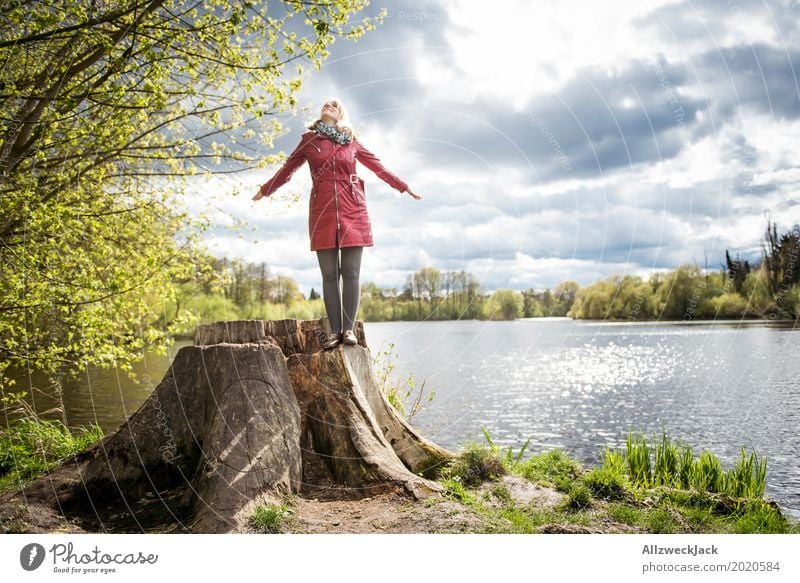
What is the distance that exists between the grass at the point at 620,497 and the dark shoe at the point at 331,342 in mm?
1501

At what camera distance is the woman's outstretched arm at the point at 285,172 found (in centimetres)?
577

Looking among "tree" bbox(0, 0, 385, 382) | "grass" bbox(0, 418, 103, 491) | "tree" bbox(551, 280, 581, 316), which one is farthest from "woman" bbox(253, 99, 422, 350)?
"grass" bbox(0, 418, 103, 491)

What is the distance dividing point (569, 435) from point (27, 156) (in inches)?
417

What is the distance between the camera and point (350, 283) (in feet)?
19.0

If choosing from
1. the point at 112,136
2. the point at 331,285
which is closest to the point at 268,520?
the point at 331,285

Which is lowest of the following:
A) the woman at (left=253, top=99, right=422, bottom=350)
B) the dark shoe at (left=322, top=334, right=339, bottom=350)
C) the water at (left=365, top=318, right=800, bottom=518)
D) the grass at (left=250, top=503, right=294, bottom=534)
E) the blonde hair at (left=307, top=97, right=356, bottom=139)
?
the water at (left=365, top=318, right=800, bottom=518)

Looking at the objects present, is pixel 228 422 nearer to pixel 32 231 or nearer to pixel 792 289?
pixel 32 231

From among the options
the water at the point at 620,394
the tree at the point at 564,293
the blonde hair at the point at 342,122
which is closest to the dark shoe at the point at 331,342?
the water at the point at 620,394

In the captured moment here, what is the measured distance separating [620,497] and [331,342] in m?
2.86

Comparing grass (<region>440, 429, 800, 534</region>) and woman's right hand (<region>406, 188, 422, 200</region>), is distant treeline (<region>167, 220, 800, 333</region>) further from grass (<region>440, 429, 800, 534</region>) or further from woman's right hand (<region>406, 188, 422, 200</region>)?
grass (<region>440, 429, 800, 534</region>)

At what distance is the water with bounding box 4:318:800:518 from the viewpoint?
30.6 feet

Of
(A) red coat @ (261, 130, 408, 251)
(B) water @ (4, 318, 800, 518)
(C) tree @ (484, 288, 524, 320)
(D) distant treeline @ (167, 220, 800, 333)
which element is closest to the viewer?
(A) red coat @ (261, 130, 408, 251)

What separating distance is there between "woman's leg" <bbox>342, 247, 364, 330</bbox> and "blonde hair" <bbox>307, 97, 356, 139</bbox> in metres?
1.07

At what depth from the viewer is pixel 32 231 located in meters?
7.13
